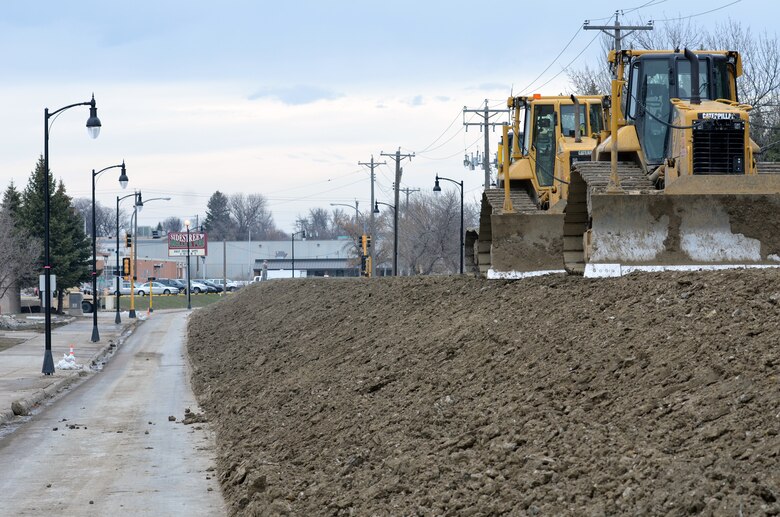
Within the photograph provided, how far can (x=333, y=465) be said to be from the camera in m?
10.8

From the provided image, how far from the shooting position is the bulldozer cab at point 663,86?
17.1 meters

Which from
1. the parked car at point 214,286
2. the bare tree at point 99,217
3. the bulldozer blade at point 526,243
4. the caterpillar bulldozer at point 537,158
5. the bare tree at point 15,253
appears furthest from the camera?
the bare tree at point 99,217

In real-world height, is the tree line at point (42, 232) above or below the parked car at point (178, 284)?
above

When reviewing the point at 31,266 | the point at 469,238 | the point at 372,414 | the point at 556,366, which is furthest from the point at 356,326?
the point at 31,266

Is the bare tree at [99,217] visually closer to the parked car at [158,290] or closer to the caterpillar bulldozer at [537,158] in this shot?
the parked car at [158,290]

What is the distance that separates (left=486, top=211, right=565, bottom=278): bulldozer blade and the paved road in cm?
607

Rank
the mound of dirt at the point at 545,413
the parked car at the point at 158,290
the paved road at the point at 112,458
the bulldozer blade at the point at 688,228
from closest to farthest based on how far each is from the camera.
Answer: the mound of dirt at the point at 545,413 → the paved road at the point at 112,458 → the bulldozer blade at the point at 688,228 → the parked car at the point at 158,290

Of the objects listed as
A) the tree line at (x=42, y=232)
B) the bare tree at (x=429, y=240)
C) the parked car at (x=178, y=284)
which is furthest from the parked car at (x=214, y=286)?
the tree line at (x=42, y=232)

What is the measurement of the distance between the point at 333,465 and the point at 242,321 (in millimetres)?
32223

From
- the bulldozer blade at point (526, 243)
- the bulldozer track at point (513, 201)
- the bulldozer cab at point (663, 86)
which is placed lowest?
the bulldozer blade at point (526, 243)

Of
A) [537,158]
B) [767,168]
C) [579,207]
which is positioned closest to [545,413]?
[767,168]

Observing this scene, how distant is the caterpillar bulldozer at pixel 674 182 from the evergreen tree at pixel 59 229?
56752mm

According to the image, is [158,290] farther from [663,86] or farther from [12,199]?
[663,86]

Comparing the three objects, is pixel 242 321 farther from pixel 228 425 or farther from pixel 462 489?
pixel 462 489
